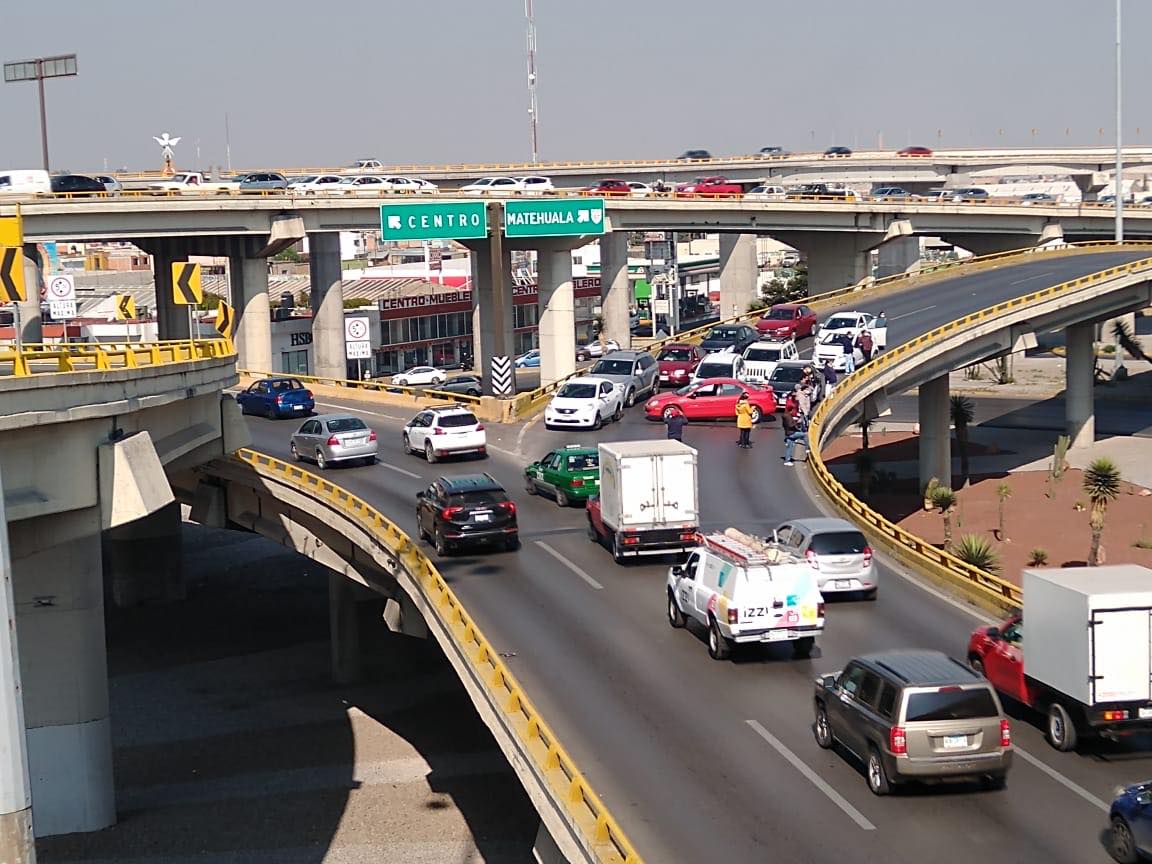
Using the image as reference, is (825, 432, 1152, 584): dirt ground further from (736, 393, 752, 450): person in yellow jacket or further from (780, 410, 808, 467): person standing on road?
(736, 393, 752, 450): person in yellow jacket

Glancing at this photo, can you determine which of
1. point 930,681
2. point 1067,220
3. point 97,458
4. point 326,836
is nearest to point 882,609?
point 930,681

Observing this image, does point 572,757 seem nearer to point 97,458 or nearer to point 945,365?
point 97,458

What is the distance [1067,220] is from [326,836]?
79.8 metres

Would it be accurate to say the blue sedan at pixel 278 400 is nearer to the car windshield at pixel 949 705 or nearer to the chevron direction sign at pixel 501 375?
the chevron direction sign at pixel 501 375

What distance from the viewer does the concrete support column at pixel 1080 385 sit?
78.6 metres

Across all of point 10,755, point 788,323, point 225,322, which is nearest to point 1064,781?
point 10,755

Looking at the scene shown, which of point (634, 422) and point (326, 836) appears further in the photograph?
point (634, 422)

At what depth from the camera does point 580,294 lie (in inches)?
5487

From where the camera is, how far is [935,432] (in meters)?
70.0

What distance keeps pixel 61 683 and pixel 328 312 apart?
53772mm

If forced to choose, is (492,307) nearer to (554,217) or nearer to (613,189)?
(554,217)

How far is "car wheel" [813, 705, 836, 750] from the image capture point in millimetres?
21594

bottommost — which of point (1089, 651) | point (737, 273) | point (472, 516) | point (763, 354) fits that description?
point (1089, 651)

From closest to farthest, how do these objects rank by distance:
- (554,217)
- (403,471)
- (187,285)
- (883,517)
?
(187,285) → (403,471) → (883,517) → (554,217)
